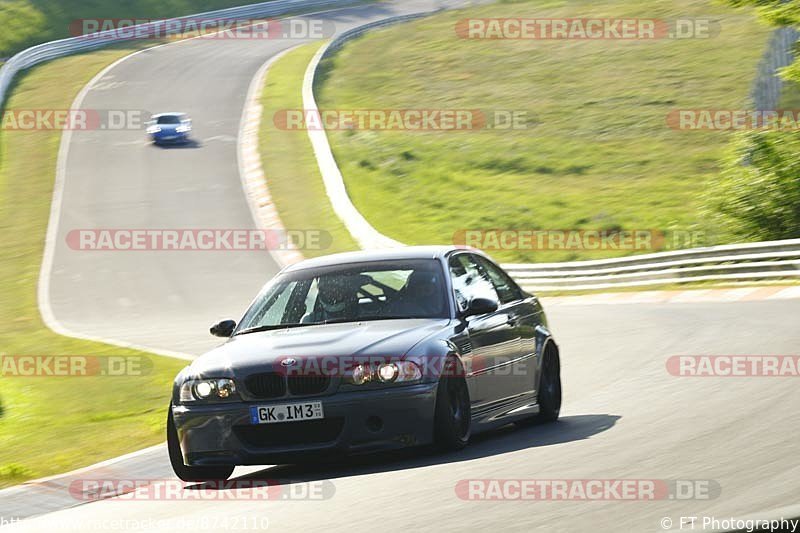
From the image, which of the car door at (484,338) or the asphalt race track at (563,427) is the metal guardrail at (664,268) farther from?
the car door at (484,338)

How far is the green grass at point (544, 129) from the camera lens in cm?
3778

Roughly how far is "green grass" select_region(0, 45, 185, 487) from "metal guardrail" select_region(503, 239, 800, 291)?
964 centimetres

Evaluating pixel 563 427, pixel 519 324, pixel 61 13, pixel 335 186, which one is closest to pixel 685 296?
pixel 519 324

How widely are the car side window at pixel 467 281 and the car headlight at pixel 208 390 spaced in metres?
1.74

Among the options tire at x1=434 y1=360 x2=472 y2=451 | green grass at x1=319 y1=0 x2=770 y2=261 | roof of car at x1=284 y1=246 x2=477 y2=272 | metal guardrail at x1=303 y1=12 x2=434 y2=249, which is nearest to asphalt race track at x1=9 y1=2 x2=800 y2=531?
tire at x1=434 y1=360 x2=472 y2=451

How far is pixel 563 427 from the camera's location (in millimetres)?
9945

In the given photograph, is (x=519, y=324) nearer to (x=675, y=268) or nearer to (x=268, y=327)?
(x=268, y=327)

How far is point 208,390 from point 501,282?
2.74 m

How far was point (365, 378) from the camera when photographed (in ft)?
27.5

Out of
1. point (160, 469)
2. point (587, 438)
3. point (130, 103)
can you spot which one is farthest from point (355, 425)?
point (130, 103)

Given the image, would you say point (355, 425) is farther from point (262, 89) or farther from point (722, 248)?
point (262, 89)

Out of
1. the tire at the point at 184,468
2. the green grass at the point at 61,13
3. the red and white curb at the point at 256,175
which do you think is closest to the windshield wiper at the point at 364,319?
the tire at the point at 184,468

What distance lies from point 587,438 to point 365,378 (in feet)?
5.17

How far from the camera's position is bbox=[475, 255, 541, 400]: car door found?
9.88 m
